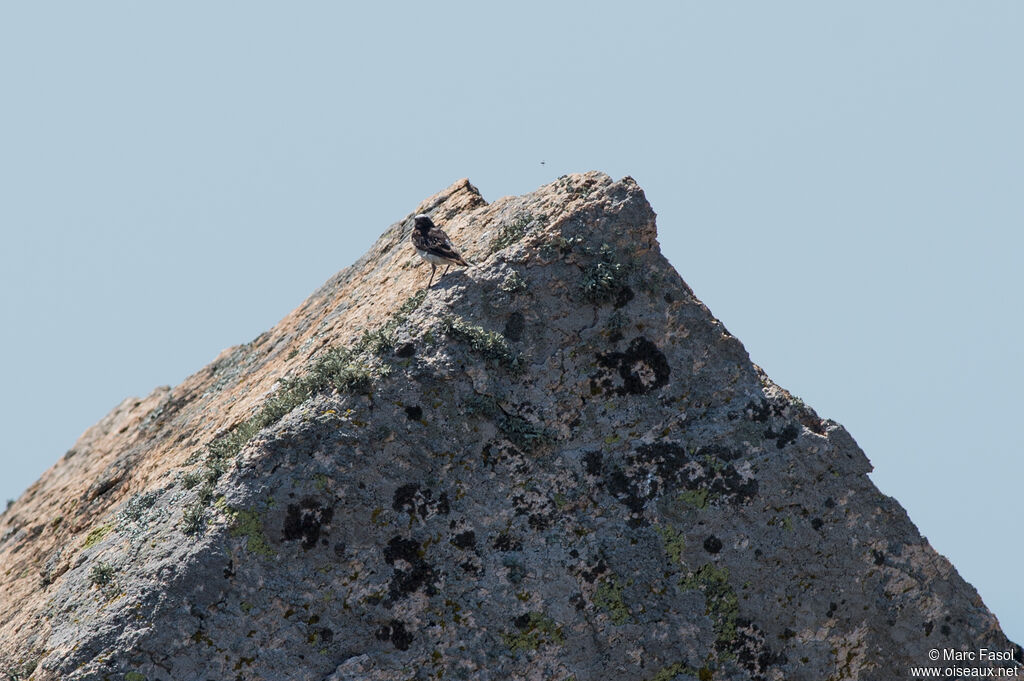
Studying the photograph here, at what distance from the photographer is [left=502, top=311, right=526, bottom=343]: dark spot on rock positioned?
43.5 feet

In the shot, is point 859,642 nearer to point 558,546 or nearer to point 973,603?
point 973,603

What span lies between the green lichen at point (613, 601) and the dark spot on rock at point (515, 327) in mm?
3440

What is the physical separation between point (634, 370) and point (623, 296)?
1.05 metres

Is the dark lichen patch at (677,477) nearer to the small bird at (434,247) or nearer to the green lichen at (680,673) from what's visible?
the green lichen at (680,673)

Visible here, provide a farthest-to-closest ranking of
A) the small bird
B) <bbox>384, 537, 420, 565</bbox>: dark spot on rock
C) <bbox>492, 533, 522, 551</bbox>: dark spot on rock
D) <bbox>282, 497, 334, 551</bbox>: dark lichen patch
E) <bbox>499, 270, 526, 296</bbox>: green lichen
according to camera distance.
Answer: the small bird, <bbox>499, 270, 526, 296</bbox>: green lichen, <bbox>492, 533, 522, 551</bbox>: dark spot on rock, <bbox>384, 537, 420, 565</bbox>: dark spot on rock, <bbox>282, 497, 334, 551</bbox>: dark lichen patch

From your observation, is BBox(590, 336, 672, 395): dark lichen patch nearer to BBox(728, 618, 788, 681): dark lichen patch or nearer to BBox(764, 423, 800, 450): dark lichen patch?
BBox(764, 423, 800, 450): dark lichen patch

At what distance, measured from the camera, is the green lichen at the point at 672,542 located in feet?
41.3

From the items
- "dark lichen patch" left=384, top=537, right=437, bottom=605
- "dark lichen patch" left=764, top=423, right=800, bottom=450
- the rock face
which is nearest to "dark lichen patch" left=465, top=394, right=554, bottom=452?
the rock face

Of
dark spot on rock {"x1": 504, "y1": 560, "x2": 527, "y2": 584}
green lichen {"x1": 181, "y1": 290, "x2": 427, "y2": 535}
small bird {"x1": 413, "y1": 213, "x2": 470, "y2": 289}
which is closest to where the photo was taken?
dark spot on rock {"x1": 504, "y1": 560, "x2": 527, "y2": 584}

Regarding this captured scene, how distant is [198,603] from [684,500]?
6213 millimetres

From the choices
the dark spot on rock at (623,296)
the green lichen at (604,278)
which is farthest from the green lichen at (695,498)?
the green lichen at (604,278)

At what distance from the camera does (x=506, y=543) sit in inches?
490

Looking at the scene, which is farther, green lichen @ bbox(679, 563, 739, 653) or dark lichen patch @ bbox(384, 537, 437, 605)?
green lichen @ bbox(679, 563, 739, 653)

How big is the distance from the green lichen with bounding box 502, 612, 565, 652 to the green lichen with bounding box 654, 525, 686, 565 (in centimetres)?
173
